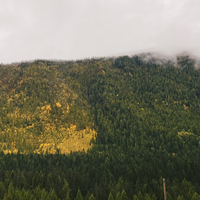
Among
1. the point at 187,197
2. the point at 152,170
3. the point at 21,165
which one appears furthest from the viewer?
the point at 21,165

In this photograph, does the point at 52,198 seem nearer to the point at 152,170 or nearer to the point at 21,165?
the point at 152,170

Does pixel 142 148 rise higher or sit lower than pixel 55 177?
lower

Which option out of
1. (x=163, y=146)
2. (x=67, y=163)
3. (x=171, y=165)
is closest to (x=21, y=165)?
(x=67, y=163)

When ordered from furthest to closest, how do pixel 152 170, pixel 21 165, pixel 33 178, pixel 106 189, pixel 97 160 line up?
pixel 97 160, pixel 21 165, pixel 152 170, pixel 33 178, pixel 106 189

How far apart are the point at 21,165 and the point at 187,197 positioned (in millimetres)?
113004

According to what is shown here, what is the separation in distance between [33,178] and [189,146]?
146 meters

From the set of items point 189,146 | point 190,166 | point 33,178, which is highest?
point 33,178

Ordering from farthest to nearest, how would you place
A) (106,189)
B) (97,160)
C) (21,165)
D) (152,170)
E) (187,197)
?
(97,160) < (21,165) < (152,170) < (106,189) < (187,197)

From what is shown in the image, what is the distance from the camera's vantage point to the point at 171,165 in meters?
122

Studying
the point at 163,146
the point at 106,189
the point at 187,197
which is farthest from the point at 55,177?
the point at 163,146

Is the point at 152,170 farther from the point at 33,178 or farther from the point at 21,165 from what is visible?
the point at 21,165

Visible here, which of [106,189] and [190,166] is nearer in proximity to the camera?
[106,189]

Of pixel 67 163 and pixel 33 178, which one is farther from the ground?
pixel 33 178

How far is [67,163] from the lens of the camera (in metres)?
158
